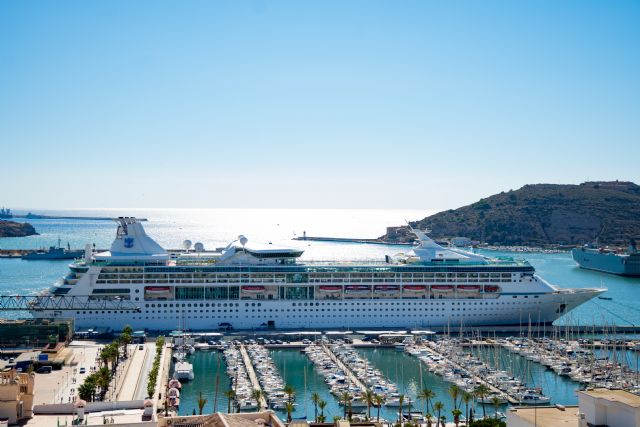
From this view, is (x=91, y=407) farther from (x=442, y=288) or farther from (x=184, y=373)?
(x=442, y=288)

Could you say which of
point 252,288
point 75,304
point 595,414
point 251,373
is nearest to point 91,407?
point 595,414

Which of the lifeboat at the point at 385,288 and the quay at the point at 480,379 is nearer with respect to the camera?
the quay at the point at 480,379

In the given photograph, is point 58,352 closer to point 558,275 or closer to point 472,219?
point 558,275

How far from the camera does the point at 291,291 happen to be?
170ft

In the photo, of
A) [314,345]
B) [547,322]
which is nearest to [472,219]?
[547,322]

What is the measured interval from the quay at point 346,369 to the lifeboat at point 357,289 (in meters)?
6.34

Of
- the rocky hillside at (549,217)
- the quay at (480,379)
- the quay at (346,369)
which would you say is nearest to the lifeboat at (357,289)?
the quay at (346,369)

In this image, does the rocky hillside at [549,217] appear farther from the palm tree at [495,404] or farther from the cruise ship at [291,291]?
the palm tree at [495,404]

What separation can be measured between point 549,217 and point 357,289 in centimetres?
11592

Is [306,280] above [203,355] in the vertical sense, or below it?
above

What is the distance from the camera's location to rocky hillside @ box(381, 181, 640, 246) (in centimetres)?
15000

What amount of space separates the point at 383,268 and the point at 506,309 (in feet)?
30.8

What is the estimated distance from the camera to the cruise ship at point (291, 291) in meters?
Result: 50.2

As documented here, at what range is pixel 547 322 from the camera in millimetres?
53875
